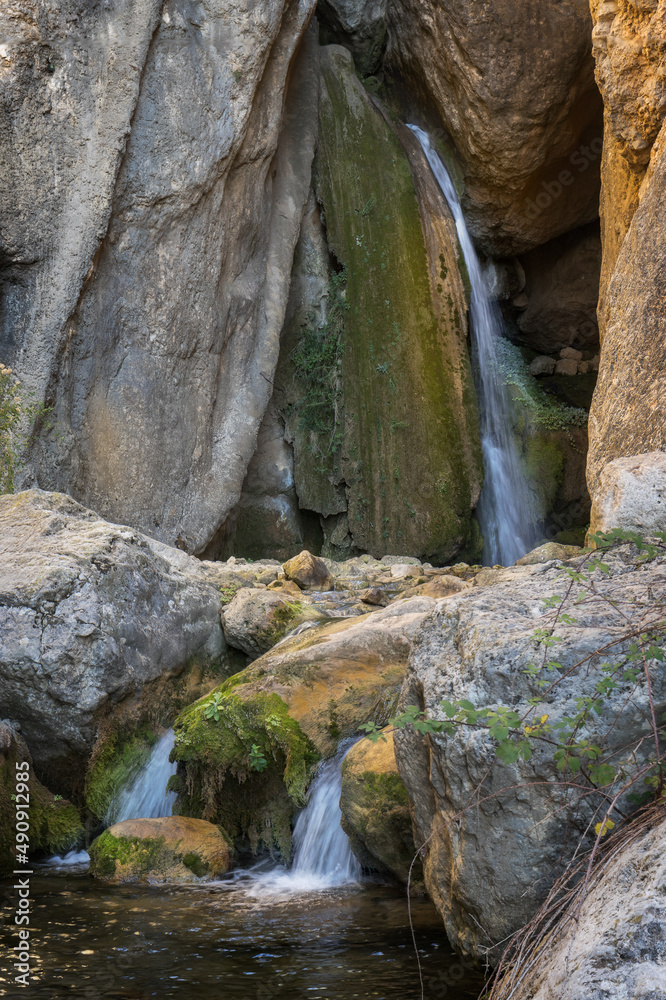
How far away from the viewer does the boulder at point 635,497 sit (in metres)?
3.54

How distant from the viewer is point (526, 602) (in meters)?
2.84

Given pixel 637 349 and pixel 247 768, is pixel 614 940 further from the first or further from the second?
pixel 637 349

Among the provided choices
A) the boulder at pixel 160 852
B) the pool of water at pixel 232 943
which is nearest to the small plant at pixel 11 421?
the boulder at pixel 160 852

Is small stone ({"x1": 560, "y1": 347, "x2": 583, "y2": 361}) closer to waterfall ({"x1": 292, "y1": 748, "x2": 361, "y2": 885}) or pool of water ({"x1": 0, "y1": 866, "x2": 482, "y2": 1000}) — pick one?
waterfall ({"x1": 292, "y1": 748, "x2": 361, "y2": 885})

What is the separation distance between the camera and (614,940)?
174 cm

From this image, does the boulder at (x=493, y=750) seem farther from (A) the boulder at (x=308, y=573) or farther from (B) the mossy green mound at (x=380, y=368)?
(B) the mossy green mound at (x=380, y=368)

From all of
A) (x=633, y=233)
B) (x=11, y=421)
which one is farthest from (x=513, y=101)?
(x=11, y=421)

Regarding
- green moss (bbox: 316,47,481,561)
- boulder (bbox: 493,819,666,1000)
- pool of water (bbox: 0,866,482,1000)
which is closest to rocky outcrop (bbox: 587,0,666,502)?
pool of water (bbox: 0,866,482,1000)

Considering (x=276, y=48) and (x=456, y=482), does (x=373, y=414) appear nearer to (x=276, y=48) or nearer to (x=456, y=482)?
(x=456, y=482)

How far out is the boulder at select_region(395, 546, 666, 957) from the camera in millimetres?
2375

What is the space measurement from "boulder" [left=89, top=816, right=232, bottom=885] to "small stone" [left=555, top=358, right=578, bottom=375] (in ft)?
34.7

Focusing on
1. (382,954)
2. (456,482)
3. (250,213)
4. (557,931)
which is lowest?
(382,954)

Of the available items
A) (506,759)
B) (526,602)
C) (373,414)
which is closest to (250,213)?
(373,414)

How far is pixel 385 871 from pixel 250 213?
8225mm
